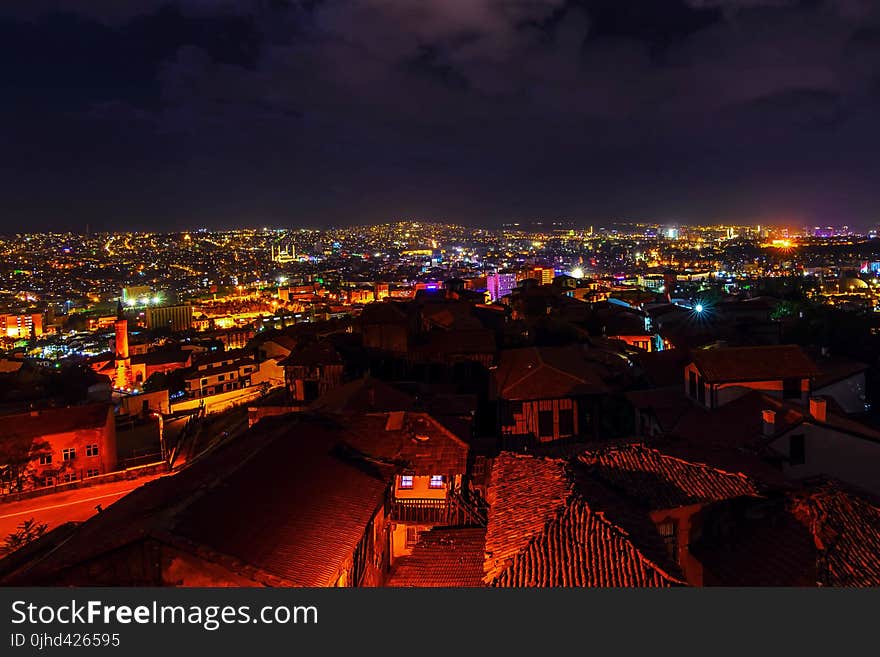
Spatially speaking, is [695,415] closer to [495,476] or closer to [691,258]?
[495,476]

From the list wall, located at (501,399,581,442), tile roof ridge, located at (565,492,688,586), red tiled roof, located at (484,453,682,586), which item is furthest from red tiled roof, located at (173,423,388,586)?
wall, located at (501,399,581,442)

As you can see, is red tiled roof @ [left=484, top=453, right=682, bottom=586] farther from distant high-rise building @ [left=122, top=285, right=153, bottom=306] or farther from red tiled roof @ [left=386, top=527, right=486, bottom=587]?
distant high-rise building @ [left=122, top=285, right=153, bottom=306]

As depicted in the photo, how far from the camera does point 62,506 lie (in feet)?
49.0

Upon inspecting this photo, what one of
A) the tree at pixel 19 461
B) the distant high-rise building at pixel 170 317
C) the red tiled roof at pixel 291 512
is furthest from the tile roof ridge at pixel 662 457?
the distant high-rise building at pixel 170 317

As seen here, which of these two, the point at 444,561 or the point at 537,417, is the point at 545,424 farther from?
the point at 444,561

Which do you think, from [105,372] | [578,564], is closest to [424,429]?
[578,564]

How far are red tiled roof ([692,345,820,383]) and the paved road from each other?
14.0 meters

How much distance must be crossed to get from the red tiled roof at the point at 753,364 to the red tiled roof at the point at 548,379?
2397mm

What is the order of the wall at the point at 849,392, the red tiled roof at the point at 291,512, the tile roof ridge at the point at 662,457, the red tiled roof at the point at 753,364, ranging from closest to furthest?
the red tiled roof at the point at 291,512 < the tile roof ridge at the point at 662,457 < the red tiled roof at the point at 753,364 < the wall at the point at 849,392

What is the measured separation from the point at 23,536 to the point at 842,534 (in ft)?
45.0

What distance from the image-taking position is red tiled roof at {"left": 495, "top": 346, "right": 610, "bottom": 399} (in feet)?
47.9

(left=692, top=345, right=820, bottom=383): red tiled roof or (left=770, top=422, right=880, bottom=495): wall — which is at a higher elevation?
(left=692, top=345, right=820, bottom=383): red tiled roof

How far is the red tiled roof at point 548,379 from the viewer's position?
47.9ft

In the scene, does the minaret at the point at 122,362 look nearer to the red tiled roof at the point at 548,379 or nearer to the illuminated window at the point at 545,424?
the red tiled roof at the point at 548,379
